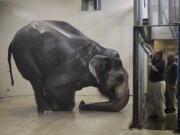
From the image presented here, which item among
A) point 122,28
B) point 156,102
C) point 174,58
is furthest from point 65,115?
point 122,28

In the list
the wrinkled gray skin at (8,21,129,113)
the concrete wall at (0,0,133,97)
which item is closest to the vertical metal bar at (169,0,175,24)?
the wrinkled gray skin at (8,21,129,113)

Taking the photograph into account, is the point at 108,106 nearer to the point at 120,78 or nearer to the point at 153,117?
the point at 120,78

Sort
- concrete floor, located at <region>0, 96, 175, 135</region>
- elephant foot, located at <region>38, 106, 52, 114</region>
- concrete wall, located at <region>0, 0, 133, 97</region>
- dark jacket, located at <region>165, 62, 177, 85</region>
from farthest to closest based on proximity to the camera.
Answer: concrete wall, located at <region>0, 0, 133, 97</region> → elephant foot, located at <region>38, 106, 52, 114</region> → dark jacket, located at <region>165, 62, 177, 85</region> → concrete floor, located at <region>0, 96, 175, 135</region>

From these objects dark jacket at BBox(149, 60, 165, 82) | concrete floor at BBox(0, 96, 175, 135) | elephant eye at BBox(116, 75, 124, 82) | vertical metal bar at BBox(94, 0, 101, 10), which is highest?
vertical metal bar at BBox(94, 0, 101, 10)

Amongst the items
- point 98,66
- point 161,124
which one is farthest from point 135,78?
point 98,66

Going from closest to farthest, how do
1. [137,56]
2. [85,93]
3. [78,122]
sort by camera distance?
1. [137,56]
2. [78,122]
3. [85,93]

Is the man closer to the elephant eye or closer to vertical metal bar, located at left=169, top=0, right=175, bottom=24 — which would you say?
the elephant eye

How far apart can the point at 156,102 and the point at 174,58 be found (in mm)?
1289

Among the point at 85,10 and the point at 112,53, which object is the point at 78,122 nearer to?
the point at 112,53

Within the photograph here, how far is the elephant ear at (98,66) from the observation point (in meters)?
8.77

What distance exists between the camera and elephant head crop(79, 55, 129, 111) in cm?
870

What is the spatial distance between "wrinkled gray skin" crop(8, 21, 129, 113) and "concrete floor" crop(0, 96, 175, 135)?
1.08 feet

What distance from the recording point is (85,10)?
11625 millimetres

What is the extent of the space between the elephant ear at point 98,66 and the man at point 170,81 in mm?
1372
